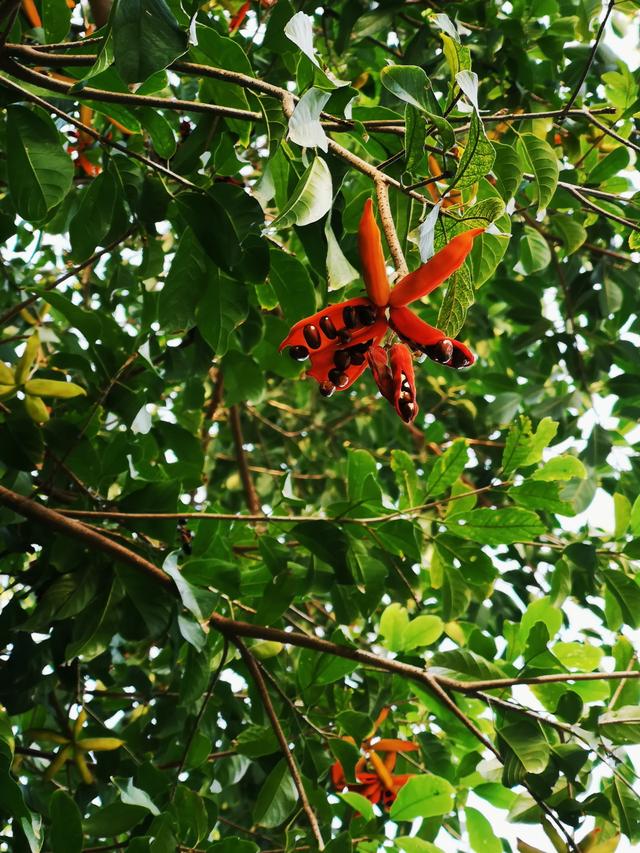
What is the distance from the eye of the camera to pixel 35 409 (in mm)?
1708

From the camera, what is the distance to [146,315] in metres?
1.91

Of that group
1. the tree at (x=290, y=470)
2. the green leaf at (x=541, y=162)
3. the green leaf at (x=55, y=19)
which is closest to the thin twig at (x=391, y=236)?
the tree at (x=290, y=470)

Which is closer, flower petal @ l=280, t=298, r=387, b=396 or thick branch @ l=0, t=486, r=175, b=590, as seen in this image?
flower petal @ l=280, t=298, r=387, b=396

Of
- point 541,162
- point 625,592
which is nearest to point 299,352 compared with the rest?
point 541,162

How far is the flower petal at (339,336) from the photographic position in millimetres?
973

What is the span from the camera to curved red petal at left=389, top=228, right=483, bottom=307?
3.04 feet

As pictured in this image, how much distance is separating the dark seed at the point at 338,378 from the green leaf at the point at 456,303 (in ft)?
0.42

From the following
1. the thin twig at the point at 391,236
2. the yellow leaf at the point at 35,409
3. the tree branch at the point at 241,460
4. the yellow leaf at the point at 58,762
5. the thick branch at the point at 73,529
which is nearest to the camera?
the thin twig at the point at 391,236

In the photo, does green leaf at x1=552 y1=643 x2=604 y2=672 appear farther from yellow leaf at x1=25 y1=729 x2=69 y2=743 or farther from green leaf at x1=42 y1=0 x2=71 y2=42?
green leaf at x1=42 y1=0 x2=71 y2=42

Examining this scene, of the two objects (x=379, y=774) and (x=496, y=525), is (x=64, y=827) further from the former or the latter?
(x=496, y=525)

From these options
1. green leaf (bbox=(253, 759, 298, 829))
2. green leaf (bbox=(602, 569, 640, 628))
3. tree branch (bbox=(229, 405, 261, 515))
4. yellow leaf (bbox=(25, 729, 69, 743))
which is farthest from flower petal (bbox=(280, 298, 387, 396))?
tree branch (bbox=(229, 405, 261, 515))

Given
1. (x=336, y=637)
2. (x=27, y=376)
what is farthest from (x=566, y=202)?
(x=27, y=376)

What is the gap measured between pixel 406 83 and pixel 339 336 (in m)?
0.37

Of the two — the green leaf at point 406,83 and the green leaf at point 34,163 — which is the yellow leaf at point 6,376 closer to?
the green leaf at point 34,163
